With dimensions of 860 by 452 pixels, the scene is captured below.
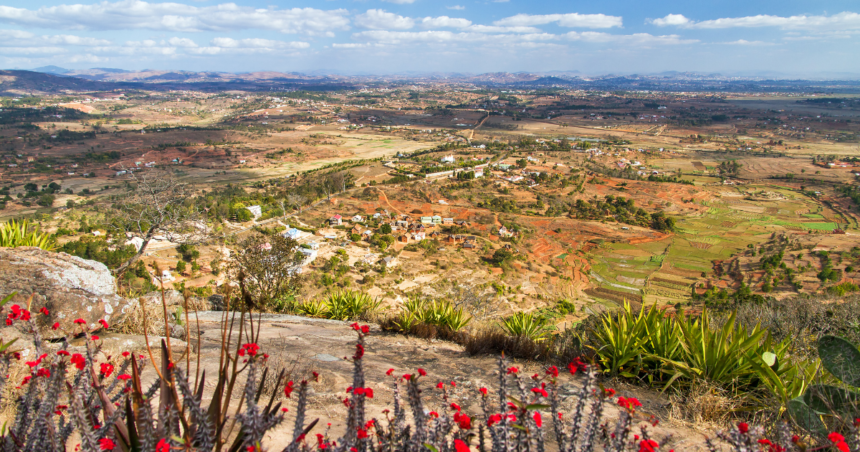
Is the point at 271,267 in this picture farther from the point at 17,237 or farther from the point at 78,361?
the point at 78,361

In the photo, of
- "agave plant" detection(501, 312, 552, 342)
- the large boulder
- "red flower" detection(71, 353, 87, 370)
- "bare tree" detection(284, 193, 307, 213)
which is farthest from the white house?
"red flower" detection(71, 353, 87, 370)

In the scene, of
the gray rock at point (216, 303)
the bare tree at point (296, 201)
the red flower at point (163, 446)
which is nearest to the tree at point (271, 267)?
the gray rock at point (216, 303)

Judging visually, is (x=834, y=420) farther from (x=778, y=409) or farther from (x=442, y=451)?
(x=442, y=451)

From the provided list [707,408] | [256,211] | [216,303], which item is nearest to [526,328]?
[707,408]

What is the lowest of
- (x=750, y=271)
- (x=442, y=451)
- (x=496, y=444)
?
(x=750, y=271)

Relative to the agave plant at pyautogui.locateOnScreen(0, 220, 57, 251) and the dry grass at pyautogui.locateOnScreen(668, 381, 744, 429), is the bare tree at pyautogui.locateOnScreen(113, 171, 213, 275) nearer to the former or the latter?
the agave plant at pyautogui.locateOnScreen(0, 220, 57, 251)

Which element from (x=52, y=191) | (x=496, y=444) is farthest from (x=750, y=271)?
(x=52, y=191)

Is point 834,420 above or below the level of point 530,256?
above
